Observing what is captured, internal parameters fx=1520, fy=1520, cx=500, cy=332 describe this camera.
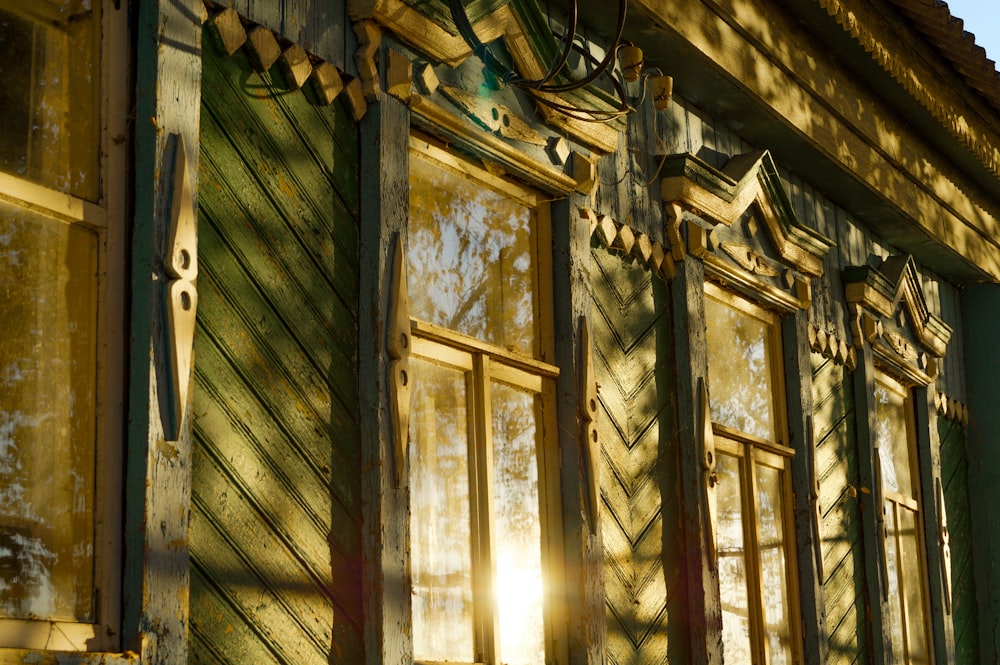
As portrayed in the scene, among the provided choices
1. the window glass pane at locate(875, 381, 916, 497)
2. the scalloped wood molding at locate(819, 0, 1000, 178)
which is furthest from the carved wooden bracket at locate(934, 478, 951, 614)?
the scalloped wood molding at locate(819, 0, 1000, 178)

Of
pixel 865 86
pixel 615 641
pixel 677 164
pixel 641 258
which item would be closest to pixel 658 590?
pixel 615 641

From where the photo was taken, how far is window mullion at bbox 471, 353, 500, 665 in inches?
191

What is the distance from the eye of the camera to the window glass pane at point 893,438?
355 inches

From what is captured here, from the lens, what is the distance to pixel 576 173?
5.71m

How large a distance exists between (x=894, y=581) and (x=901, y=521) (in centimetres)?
58

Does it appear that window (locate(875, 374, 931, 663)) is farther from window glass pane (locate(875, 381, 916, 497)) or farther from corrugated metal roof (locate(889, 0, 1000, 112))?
corrugated metal roof (locate(889, 0, 1000, 112))

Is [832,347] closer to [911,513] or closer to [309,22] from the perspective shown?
[911,513]

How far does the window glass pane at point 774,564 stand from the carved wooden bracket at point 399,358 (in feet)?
10.1

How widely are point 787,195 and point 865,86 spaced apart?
3.32ft

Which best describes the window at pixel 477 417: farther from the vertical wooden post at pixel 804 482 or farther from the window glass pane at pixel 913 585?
the window glass pane at pixel 913 585

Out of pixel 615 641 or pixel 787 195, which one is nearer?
pixel 615 641

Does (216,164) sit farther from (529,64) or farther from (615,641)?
(615,641)

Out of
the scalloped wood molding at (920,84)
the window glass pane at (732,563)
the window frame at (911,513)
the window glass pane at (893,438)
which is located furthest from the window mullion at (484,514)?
the window glass pane at (893,438)

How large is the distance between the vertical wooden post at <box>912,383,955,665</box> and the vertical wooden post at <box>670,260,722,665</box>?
11.4ft
